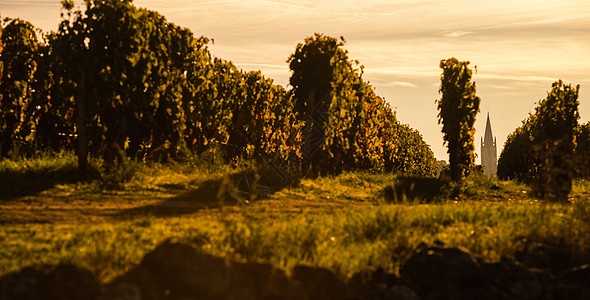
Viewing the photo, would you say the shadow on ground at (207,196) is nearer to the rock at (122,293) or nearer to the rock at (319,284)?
the rock at (319,284)

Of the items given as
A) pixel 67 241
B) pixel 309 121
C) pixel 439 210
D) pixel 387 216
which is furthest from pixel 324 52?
pixel 67 241

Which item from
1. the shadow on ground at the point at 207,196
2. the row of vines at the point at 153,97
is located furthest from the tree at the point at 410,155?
the shadow on ground at the point at 207,196

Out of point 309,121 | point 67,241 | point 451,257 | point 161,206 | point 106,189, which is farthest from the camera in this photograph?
point 309,121

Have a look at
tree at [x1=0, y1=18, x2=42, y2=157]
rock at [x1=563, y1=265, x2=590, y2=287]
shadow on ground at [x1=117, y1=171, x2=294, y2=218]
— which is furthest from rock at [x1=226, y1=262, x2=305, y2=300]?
tree at [x1=0, y1=18, x2=42, y2=157]

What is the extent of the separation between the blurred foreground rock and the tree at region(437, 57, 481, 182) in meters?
17.4

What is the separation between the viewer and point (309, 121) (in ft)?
75.0

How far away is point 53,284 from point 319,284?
2.93 metres

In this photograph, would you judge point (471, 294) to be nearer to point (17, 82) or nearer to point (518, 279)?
point (518, 279)

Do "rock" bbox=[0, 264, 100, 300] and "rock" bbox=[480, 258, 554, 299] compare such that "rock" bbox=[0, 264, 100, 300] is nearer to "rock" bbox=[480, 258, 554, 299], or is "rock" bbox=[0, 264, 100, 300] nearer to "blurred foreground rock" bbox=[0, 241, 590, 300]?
"blurred foreground rock" bbox=[0, 241, 590, 300]

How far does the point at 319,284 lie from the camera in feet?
25.7

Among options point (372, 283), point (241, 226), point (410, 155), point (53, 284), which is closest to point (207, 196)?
point (241, 226)

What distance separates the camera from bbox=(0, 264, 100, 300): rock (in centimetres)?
657

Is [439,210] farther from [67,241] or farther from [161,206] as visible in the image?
[67,241]

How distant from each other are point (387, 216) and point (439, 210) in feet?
8.97
